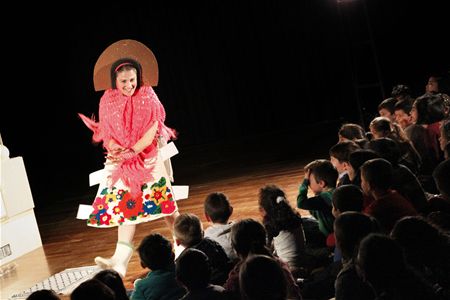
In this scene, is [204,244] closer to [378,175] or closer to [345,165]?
[378,175]

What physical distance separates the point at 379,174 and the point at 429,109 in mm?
1735

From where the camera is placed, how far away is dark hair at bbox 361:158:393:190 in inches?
120

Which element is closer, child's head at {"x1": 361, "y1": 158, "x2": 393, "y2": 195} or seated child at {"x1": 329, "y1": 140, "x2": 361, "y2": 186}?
child's head at {"x1": 361, "y1": 158, "x2": 393, "y2": 195}

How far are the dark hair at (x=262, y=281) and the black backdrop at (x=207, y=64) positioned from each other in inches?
262

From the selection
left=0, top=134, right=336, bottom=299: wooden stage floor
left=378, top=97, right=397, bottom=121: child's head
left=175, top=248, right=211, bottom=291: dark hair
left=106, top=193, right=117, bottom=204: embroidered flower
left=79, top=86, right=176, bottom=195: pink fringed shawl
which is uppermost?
left=79, top=86, right=176, bottom=195: pink fringed shawl

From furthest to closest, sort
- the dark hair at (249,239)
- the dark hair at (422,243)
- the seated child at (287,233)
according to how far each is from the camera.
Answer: the seated child at (287,233) → the dark hair at (249,239) → the dark hair at (422,243)

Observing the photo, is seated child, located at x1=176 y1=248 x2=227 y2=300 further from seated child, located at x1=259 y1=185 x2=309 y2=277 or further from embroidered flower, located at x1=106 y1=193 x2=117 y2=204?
embroidered flower, located at x1=106 y1=193 x2=117 y2=204

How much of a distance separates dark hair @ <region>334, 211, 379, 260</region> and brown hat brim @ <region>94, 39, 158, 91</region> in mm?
1905

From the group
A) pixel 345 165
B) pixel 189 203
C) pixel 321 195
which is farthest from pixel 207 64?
pixel 321 195

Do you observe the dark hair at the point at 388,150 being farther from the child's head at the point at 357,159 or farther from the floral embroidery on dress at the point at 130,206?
the floral embroidery on dress at the point at 130,206

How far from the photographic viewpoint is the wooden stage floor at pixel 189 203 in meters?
4.74

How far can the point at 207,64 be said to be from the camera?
9.48 metres

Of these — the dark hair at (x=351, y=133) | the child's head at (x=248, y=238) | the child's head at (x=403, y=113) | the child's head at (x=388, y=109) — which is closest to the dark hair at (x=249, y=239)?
the child's head at (x=248, y=238)

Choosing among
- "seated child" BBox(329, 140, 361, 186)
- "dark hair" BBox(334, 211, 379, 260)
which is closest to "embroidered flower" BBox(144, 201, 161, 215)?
"seated child" BBox(329, 140, 361, 186)
